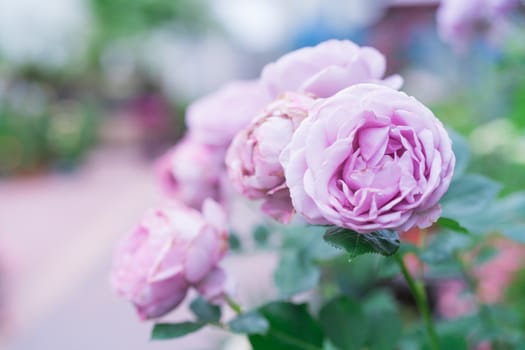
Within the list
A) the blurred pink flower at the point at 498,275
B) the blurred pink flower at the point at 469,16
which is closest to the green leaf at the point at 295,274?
the blurred pink flower at the point at 469,16

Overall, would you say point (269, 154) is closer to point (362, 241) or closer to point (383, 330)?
point (362, 241)

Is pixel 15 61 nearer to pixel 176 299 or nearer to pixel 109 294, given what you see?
pixel 109 294

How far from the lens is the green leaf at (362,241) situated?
279mm

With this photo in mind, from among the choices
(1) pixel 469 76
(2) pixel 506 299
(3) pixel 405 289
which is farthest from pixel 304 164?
(1) pixel 469 76

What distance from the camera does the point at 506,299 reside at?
121 cm

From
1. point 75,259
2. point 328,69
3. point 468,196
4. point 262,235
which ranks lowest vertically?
point 75,259

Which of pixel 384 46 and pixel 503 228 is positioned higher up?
pixel 503 228

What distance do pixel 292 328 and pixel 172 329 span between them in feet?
0.27

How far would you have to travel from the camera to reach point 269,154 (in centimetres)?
32

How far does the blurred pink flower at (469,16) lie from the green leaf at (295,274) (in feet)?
1.27

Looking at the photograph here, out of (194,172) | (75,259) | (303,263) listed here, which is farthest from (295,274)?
(75,259)

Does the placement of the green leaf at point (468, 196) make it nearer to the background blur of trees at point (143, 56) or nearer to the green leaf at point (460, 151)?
the green leaf at point (460, 151)

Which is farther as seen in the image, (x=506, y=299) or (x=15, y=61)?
(x=15, y=61)

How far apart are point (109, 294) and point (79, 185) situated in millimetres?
2777
